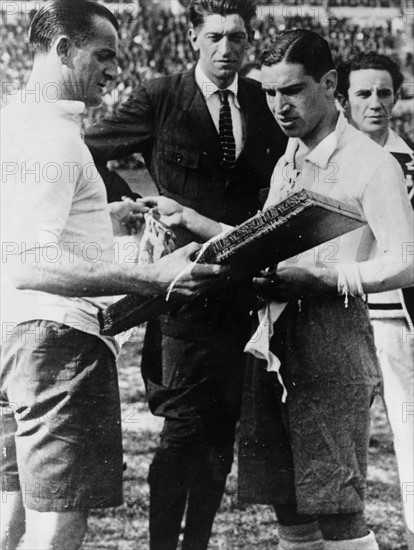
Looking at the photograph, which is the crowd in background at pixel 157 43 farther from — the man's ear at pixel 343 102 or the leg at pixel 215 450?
the leg at pixel 215 450

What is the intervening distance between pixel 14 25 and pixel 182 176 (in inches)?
23.6

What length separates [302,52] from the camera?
1.98m

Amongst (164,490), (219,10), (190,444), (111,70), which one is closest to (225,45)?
(219,10)

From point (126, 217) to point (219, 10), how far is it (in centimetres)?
59

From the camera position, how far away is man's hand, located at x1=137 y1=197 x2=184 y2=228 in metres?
2.04

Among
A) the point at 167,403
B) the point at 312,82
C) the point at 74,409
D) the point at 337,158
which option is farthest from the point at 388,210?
the point at 74,409

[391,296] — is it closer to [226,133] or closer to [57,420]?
[226,133]

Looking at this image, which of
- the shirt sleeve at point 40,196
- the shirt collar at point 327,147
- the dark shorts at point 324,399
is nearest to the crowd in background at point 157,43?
the shirt collar at point 327,147

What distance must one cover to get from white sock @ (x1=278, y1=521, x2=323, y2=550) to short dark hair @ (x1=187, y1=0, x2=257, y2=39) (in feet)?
4.23

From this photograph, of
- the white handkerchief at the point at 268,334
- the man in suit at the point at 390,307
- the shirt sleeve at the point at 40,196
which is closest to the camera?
the shirt sleeve at the point at 40,196

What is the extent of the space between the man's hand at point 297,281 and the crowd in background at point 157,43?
50cm

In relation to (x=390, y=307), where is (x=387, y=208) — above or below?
above

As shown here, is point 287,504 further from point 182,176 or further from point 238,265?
point 182,176

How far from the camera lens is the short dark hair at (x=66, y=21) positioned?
188 centimetres
